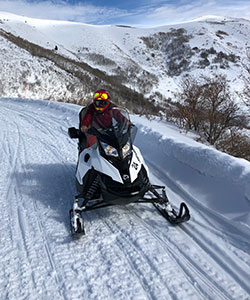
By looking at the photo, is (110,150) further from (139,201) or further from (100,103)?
(100,103)

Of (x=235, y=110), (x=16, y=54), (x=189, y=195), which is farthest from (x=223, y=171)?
(x=16, y=54)

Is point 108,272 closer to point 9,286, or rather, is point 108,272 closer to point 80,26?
point 9,286

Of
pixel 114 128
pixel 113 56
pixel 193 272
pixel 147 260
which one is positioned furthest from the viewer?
pixel 113 56

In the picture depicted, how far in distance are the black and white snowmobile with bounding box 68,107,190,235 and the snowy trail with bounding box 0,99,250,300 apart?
21 cm

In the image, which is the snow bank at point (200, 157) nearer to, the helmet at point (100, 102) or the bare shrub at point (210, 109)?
the helmet at point (100, 102)

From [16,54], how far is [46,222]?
3312 cm

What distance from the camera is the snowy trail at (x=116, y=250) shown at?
2.31 meters

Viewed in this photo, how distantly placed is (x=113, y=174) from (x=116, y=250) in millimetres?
873

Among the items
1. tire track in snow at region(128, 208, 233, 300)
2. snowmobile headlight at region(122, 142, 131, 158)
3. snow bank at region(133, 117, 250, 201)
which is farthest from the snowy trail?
snowmobile headlight at region(122, 142, 131, 158)

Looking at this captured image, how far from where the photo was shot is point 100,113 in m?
3.94

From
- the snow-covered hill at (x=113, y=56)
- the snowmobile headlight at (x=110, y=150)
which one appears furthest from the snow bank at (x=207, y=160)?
the snow-covered hill at (x=113, y=56)

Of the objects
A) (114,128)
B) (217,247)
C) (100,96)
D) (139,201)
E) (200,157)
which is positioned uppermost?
(100,96)

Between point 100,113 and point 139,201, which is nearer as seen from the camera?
point 139,201

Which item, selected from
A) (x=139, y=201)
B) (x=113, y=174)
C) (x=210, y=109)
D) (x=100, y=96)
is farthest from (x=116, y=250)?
(x=210, y=109)
